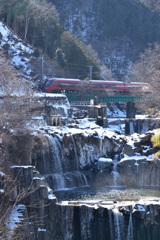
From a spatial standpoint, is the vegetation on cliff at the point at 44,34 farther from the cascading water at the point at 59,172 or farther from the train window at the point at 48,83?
the cascading water at the point at 59,172

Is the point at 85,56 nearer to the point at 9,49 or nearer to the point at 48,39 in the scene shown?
the point at 48,39

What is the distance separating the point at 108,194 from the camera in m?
28.9

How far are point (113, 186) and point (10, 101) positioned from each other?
33.3ft

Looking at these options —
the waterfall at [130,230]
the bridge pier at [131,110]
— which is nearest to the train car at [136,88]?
the bridge pier at [131,110]

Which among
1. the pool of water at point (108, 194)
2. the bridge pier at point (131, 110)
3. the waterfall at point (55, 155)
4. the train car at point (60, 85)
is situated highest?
the train car at point (60, 85)

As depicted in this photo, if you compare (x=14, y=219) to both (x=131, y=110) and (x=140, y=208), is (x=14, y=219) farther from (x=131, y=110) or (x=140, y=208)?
(x=131, y=110)

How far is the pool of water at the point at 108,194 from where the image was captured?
27.4m

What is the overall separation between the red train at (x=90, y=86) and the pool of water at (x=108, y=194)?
76.3 feet

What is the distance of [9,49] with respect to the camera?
177 feet

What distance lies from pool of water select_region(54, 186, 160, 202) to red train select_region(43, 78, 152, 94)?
23253 millimetres

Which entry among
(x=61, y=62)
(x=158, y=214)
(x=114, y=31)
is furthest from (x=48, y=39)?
(x=158, y=214)

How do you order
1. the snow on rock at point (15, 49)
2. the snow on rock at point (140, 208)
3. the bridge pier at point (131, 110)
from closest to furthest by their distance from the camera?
1. the snow on rock at point (140, 208)
2. the snow on rock at point (15, 49)
3. the bridge pier at point (131, 110)

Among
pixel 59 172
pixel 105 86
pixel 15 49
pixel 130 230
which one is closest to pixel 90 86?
pixel 105 86

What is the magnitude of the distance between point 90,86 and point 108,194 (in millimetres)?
29348
